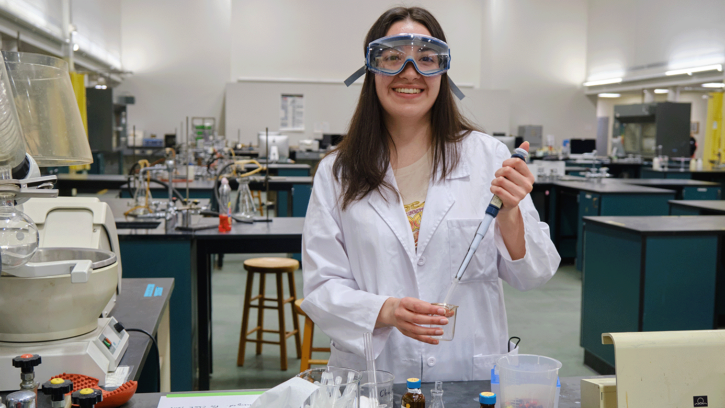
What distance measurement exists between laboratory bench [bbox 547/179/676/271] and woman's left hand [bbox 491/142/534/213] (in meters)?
4.08

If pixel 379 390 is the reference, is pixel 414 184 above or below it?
above

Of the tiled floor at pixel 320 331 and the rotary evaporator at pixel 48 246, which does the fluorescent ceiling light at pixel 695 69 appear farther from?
the rotary evaporator at pixel 48 246

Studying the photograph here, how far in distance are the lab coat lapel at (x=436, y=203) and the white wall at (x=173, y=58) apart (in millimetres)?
12498

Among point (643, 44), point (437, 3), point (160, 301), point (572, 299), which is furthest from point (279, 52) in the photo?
point (160, 301)

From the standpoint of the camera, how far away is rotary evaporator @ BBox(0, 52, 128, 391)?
3.26 ft

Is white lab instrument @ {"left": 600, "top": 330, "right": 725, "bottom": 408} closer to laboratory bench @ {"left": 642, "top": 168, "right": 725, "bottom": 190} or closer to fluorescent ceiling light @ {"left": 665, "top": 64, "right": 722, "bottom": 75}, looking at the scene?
A: laboratory bench @ {"left": 642, "top": 168, "right": 725, "bottom": 190}

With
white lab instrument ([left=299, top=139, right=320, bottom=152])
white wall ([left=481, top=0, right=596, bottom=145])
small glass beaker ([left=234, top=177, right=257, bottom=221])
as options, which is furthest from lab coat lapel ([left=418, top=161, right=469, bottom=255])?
white wall ([left=481, top=0, right=596, bottom=145])

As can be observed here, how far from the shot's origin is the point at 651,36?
11992mm

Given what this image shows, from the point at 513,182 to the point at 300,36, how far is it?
42.2ft

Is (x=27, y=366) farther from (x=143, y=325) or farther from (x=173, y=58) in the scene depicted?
(x=173, y=58)

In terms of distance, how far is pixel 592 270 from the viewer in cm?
337

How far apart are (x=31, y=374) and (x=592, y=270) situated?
304 centimetres

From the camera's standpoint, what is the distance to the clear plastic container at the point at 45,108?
4.36ft

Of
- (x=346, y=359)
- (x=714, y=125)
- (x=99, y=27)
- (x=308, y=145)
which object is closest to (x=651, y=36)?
(x=714, y=125)
